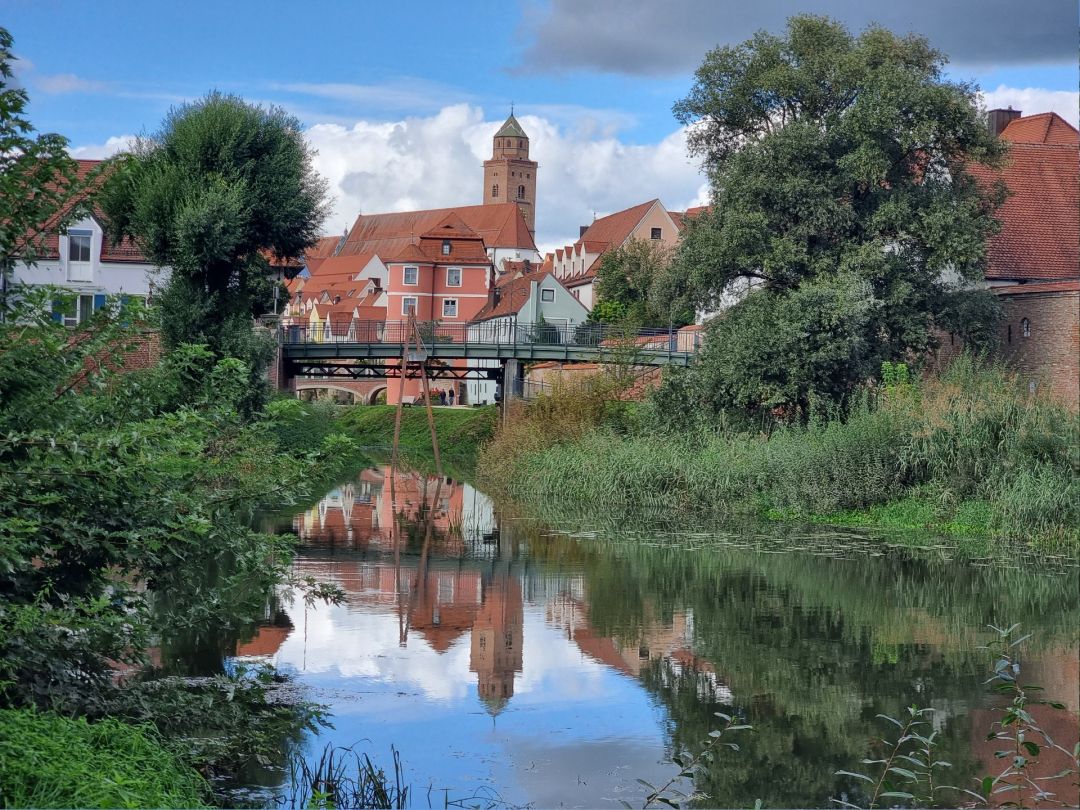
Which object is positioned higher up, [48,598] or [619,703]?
[48,598]

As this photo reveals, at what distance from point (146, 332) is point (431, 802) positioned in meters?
3.73

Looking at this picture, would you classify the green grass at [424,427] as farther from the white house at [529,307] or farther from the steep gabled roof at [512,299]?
the steep gabled roof at [512,299]

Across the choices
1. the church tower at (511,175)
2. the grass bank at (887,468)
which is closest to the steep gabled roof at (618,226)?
the church tower at (511,175)

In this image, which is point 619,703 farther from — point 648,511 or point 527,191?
point 527,191

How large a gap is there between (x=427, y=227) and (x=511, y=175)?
20.2 m

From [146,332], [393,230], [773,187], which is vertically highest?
[393,230]

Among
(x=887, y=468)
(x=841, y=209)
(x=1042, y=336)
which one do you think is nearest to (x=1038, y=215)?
(x=1042, y=336)

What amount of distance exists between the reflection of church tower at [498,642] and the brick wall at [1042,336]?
2068 cm

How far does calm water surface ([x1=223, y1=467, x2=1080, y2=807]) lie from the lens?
9.41 m

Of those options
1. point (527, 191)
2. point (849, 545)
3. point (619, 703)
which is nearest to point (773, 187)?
point (849, 545)

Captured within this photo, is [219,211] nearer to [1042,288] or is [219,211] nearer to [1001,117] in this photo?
[1042,288]

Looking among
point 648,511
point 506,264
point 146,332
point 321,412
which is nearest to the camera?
point 146,332

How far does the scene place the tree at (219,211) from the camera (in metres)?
35.3

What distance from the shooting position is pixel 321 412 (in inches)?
2079
